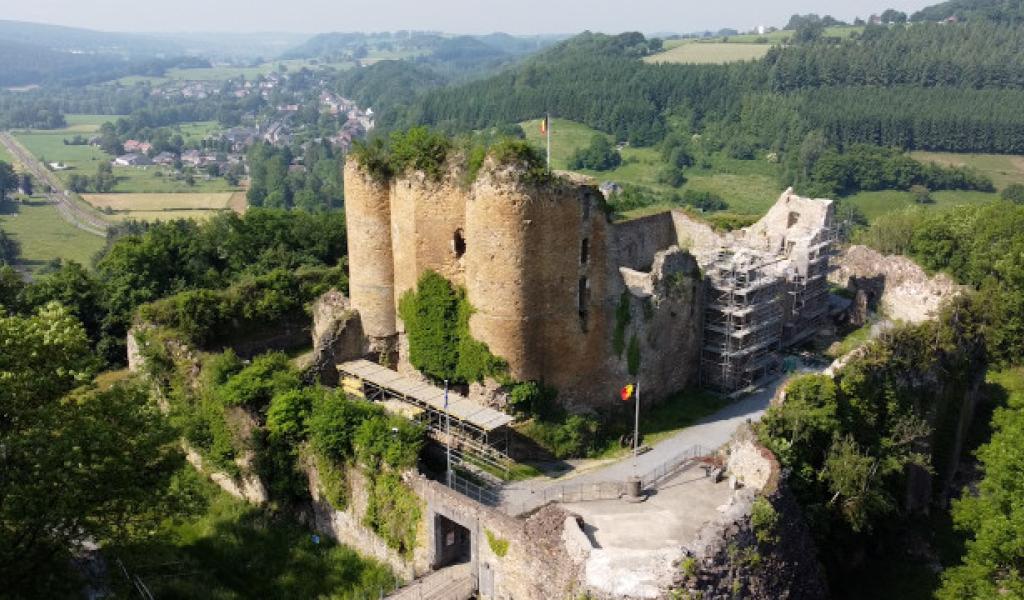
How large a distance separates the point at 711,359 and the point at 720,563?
17480mm

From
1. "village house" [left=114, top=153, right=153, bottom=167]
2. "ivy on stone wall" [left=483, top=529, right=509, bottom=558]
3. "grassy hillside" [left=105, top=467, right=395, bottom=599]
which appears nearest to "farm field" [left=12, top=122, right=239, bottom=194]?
"village house" [left=114, top=153, right=153, bottom=167]

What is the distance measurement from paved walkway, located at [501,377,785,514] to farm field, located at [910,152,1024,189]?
9402cm

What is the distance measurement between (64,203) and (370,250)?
111582 mm

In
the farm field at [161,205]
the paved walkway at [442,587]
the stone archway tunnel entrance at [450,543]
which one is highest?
the stone archway tunnel entrance at [450,543]

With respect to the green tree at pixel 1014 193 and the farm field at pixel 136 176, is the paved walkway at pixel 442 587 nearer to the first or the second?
the green tree at pixel 1014 193

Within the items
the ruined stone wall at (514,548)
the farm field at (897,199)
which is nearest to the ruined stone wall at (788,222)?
the ruined stone wall at (514,548)

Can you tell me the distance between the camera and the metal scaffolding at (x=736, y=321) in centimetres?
3750

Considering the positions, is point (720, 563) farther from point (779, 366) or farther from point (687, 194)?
point (687, 194)

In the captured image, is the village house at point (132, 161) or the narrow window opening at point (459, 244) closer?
the narrow window opening at point (459, 244)

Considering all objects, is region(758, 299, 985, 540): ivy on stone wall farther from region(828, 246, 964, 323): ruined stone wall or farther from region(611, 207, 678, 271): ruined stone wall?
region(611, 207, 678, 271): ruined stone wall

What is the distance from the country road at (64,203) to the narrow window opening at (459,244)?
83855 mm

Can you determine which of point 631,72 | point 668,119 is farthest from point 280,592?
point 631,72

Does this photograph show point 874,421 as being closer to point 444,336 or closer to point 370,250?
point 444,336

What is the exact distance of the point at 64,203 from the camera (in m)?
126
